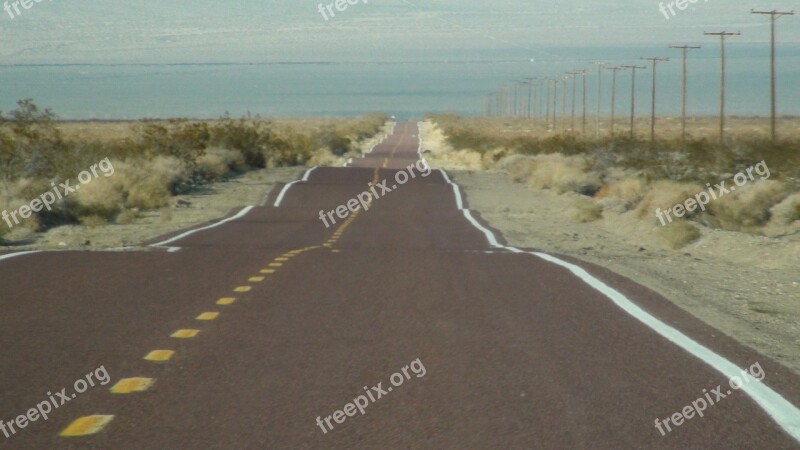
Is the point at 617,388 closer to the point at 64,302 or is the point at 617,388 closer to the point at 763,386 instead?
the point at 763,386

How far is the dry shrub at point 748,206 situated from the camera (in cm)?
3097

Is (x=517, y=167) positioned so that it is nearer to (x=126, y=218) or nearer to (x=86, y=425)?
(x=126, y=218)

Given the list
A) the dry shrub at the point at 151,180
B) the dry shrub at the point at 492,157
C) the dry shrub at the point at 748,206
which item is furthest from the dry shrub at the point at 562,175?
the dry shrub at the point at 151,180

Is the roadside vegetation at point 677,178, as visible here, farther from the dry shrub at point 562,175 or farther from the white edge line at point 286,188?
the white edge line at point 286,188

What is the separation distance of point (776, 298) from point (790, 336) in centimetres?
344

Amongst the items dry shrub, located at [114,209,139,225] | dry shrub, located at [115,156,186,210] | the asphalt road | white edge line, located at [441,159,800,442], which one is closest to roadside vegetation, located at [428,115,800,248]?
dry shrub, located at [114,209,139,225]

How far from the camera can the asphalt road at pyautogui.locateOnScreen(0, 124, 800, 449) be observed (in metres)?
7.04

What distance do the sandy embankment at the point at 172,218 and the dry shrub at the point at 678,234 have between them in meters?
10.5

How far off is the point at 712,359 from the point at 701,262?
10.3 meters

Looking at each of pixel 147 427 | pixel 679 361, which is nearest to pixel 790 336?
pixel 679 361

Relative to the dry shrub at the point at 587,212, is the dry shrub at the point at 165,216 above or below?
above

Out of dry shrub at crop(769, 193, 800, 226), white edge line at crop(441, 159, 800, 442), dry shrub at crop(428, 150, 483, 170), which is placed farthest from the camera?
dry shrub at crop(428, 150, 483, 170)

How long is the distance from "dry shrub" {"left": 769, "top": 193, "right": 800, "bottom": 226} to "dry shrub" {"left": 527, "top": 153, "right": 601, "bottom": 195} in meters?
12.5

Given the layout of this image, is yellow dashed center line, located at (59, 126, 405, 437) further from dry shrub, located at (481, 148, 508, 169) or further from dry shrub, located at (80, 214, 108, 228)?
dry shrub, located at (481, 148, 508, 169)
